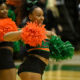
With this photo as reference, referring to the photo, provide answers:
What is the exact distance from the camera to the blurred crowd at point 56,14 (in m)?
3.88

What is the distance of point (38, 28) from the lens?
2.92 metres

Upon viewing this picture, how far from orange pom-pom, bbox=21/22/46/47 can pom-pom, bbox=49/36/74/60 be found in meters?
0.38

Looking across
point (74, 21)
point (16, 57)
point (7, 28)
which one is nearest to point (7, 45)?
point (7, 28)

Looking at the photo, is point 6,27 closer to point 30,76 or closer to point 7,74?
point 7,74

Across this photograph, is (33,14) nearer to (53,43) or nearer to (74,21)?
(53,43)

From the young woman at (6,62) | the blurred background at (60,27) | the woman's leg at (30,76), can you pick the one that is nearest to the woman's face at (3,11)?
the young woman at (6,62)

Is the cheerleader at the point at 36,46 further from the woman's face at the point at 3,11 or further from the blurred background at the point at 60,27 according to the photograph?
the blurred background at the point at 60,27

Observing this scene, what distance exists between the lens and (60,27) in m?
7.77

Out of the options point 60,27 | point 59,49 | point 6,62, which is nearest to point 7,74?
point 6,62

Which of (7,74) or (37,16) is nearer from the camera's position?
(37,16)

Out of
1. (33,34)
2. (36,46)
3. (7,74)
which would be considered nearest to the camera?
(33,34)

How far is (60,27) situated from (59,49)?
4451mm

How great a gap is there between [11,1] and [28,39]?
1.27 meters

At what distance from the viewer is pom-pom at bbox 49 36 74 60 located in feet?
10.9
